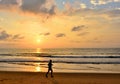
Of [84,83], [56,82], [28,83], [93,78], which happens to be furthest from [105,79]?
[28,83]

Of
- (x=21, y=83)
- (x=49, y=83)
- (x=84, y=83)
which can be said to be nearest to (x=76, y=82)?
(x=84, y=83)

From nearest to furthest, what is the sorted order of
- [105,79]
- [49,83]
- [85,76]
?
1. [49,83]
2. [105,79]
3. [85,76]

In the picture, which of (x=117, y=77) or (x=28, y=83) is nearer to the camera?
(x=28, y=83)

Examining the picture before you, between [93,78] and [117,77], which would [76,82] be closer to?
[93,78]

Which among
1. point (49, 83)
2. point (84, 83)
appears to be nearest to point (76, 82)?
point (84, 83)

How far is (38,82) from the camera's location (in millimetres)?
21391

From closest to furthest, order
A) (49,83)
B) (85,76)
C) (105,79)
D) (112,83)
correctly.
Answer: (49,83) → (112,83) → (105,79) → (85,76)

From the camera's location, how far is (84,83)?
21.8 m

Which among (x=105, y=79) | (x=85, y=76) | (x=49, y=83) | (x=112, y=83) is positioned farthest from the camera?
(x=85, y=76)

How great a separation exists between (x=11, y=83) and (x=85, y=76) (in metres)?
8.01

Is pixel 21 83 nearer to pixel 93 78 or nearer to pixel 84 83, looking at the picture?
pixel 84 83

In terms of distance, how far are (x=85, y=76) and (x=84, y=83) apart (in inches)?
167

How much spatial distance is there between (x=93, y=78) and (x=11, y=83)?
7.59m

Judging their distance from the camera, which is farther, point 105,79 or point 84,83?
point 105,79
